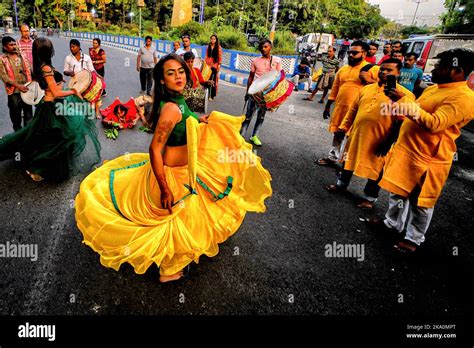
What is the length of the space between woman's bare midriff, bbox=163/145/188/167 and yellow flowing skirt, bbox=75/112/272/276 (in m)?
0.04

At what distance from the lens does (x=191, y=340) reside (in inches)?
77.9

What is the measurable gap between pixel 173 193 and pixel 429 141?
8.14 ft

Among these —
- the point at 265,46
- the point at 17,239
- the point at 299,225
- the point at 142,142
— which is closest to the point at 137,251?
the point at 17,239

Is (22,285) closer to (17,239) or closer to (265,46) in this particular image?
(17,239)

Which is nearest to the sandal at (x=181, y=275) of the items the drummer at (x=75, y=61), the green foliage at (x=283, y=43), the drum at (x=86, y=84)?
the drum at (x=86, y=84)

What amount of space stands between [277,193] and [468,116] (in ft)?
7.51

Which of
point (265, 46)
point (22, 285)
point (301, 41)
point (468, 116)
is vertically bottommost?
point (22, 285)

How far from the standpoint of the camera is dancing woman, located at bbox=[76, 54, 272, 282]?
1.93 metres

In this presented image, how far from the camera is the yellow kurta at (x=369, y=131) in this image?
11.1 feet

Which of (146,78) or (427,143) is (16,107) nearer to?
(146,78)

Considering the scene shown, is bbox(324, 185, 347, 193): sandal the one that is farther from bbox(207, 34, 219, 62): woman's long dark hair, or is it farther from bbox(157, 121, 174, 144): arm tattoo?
bbox(207, 34, 219, 62): woman's long dark hair

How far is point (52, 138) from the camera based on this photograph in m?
3.69

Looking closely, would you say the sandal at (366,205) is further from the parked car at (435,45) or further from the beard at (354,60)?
the parked car at (435,45)

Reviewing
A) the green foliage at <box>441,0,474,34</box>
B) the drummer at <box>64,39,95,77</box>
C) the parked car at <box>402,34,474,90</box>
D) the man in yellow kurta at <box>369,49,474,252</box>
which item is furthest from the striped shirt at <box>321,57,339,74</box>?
the green foliage at <box>441,0,474,34</box>
